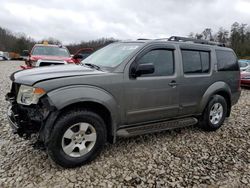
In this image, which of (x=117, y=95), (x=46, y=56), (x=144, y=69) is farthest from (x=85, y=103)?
(x=46, y=56)

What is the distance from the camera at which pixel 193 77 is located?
151 inches

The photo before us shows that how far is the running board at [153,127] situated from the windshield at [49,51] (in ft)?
20.8

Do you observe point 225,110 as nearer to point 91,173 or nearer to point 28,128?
point 91,173

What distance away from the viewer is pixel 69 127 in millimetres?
2693

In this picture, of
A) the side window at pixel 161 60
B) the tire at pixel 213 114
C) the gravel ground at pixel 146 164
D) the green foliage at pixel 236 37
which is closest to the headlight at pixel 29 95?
the gravel ground at pixel 146 164

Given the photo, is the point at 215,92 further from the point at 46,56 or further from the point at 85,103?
the point at 46,56

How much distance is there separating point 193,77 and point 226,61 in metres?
1.24

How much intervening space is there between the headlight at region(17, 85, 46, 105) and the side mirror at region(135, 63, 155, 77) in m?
1.36

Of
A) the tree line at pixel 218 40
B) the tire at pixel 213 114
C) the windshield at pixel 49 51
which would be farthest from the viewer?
the tree line at pixel 218 40

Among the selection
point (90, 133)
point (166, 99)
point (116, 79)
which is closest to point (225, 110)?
point (166, 99)

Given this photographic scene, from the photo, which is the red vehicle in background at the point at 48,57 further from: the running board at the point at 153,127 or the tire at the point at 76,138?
the tire at the point at 76,138

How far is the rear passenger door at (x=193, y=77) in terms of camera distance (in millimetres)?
3740

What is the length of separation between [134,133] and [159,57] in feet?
4.43

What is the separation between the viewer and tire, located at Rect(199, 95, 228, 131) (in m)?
4.21
